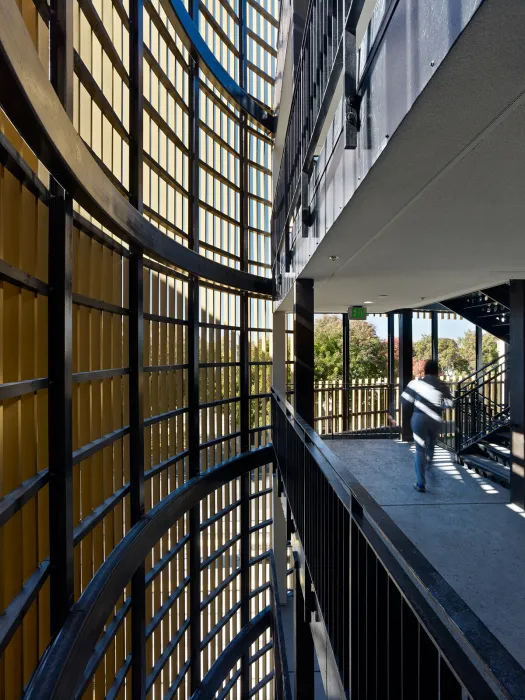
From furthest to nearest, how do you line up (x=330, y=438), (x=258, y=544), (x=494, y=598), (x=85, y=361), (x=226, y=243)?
(x=330, y=438)
(x=258, y=544)
(x=226, y=243)
(x=85, y=361)
(x=494, y=598)

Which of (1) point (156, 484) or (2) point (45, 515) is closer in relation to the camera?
(2) point (45, 515)

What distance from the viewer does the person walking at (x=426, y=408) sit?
6.60 meters

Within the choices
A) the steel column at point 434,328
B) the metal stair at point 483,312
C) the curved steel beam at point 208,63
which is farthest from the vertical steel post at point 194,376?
the steel column at point 434,328

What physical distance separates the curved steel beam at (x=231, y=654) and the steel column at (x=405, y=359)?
475 cm

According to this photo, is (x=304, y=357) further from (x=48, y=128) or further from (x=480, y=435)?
(x=48, y=128)

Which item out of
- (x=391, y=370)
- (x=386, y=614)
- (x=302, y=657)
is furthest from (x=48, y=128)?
(x=391, y=370)

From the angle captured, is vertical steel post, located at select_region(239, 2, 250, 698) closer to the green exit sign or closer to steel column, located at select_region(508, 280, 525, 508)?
the green exit sign

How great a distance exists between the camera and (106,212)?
11.7ft

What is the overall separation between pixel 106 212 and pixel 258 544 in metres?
8.50

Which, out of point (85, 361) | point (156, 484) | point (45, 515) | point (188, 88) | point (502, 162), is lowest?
point (156, 484)

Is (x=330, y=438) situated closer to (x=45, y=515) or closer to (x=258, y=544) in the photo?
(x=258, y=544)

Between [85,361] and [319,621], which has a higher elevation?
[85,361]

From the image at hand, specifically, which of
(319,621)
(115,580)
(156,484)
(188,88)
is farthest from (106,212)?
(188,88)

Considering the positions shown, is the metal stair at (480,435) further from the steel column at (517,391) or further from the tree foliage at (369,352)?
the tree foliage at (369,352)
